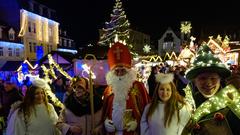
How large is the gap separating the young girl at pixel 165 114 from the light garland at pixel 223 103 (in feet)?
6.66

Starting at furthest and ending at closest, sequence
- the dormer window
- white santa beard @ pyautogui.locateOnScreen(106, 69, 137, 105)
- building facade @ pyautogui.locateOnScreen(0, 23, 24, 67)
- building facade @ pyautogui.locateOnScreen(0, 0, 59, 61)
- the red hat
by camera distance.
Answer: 1. building facade @ pyautogui.locateOnScreen(0, 0, 59, 61)
2. the dormer window
3. building facade @ pyautogui.locateOnScreen(0, 23, 24, 67)
4. the red hat
5. white santa beard @ pyautogui.locateOnScreen(106, 69, 137, 105)

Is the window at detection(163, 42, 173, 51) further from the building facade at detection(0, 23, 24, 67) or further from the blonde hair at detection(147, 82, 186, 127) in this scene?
the blonde hair at detection(147, 82, 186, 127)

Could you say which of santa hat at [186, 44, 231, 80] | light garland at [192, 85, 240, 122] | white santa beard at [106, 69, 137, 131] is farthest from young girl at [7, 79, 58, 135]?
light garland at [192, 85, 240, 122]

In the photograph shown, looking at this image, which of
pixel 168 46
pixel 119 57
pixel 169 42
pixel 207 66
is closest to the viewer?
pixel 207 66

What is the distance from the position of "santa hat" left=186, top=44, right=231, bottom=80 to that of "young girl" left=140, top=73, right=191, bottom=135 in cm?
159

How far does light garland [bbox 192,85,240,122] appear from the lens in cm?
231

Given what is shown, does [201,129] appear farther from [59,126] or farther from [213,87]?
[59,126]

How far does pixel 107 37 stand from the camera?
2906 centimetres

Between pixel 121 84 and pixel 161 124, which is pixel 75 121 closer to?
pixel 121 84

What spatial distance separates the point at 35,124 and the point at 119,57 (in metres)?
1.74

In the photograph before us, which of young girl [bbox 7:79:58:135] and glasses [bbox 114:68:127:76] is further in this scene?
glasses [bbox 114:68:127:76]

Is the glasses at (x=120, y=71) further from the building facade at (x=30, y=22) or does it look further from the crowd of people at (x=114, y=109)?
the building facade at (x=30, y=22)

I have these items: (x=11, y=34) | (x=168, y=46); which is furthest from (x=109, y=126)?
(x=168, y=46)

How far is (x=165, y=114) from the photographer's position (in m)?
4.46
